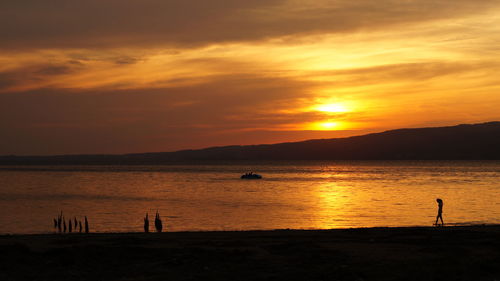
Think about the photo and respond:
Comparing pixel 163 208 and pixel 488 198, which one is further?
pixel 488 198

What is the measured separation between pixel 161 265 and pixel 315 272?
572 cm

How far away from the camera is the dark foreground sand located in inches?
725

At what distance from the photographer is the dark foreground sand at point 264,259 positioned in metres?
18.4

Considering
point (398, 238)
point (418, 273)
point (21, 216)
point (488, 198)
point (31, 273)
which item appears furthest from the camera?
point (488, 198)

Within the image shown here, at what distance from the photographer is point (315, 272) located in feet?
61.5

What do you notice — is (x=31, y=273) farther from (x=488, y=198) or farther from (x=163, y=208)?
(x=488, y=198)

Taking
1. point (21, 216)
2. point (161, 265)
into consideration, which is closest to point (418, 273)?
point (161, 265)

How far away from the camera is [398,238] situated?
93.0 feet

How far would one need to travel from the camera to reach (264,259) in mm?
21828

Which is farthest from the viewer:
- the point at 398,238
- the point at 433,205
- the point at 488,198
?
the point at 488,198

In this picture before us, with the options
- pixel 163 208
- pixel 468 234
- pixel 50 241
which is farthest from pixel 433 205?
pixel 50 241

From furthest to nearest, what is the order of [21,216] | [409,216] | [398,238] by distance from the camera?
[21,216], [409,216], [398,238]

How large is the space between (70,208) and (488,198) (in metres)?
58.3

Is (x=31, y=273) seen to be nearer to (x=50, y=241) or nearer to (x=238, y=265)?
(x=238, y=265)
